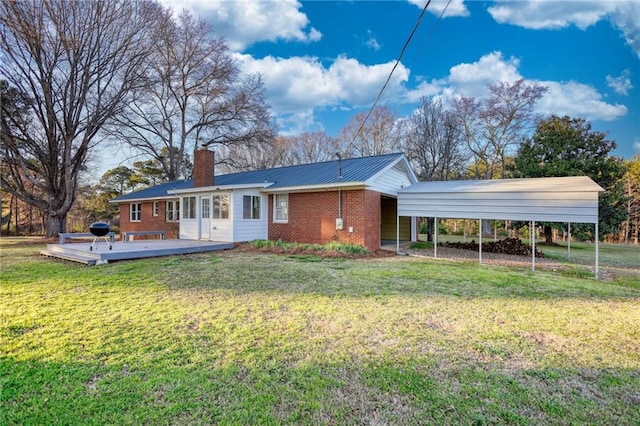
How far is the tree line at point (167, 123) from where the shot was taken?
15.6 metres

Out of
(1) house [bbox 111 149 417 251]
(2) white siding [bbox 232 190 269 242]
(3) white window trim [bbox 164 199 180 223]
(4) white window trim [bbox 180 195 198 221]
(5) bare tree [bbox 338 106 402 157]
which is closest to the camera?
(1) house [bbox 111 149 417 251]

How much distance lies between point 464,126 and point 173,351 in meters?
26.5

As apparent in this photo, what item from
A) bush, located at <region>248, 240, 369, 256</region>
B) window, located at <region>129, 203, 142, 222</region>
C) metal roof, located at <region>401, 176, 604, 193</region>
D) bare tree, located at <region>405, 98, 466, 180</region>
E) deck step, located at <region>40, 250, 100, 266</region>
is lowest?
deck step, located at <region>40, 250, 100, 266</region>

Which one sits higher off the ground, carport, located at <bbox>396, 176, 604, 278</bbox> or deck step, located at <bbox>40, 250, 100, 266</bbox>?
carport, located at <bbox>396, 176, 604, 278</bbox>

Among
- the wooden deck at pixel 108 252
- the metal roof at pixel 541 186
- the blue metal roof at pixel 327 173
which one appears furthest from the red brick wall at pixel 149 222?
the metal roof at pixel 541 186

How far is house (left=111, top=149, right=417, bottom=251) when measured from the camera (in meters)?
11.4

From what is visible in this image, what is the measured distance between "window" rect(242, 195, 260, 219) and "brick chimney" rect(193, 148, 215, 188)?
337 centimetres

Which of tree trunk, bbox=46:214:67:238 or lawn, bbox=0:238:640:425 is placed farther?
tree trunk, bbox=46:214:67:238

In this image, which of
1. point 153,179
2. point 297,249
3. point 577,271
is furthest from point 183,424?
point 153,179

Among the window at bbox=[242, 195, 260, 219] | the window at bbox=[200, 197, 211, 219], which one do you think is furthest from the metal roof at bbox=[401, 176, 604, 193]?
the window at bbox=[200, 197, 211, 219]

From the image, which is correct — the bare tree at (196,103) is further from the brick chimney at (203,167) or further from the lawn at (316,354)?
the lawn at (316,354)

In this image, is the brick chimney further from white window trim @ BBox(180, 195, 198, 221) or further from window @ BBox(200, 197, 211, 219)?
window @ BBox(200, 197, 211, 219)

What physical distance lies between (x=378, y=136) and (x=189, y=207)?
18124 millimetres

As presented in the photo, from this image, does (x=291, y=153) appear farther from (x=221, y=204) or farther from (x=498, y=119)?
(x=221, y=204)
